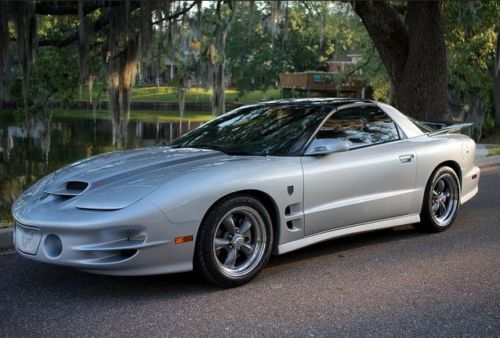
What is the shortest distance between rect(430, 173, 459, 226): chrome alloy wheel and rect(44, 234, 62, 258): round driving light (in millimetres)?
3819

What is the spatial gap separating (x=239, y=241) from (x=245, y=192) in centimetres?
38

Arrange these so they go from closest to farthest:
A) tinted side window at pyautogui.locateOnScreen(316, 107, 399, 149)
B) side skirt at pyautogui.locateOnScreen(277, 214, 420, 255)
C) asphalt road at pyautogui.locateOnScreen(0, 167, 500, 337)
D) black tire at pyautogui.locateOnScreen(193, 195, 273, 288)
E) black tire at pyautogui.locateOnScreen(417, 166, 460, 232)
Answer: asphalt road at pyautogui.locateOnScreen(0, 167, 500, 337)
black tire at pyautogui.locateOnScreen(193, 195, 273, 288)
side skirt at pyautogui.locateOnScreen(277, 214, 420, 255)
tinted side window at pyautogui.locateOnScreen(316, 107, 399, 149)
black tire at pyautogui.locateOnScreen(417, 166, 460, 232)

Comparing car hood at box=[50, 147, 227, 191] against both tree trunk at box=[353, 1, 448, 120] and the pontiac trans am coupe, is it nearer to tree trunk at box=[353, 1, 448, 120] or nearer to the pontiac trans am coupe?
the pontiac trans am coupe

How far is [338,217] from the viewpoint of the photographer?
5184 millimetres

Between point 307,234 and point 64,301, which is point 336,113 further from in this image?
point 64,301

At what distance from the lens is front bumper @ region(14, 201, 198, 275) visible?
4027 mm

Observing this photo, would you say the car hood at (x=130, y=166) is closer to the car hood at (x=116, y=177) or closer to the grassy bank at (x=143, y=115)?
the car hood at (x=116, y=177)

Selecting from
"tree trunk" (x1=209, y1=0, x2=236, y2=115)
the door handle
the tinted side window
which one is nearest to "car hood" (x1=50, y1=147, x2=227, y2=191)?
the tinted side window

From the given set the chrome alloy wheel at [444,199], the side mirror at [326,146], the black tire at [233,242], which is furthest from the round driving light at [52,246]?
the chrome alloy wheel at [444,199]

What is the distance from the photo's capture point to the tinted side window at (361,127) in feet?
18.0

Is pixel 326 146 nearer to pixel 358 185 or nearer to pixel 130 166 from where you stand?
pixel 358 185

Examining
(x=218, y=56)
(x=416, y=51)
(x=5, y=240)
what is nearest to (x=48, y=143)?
(x=218, y=56)

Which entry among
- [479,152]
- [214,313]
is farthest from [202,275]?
[479,152]

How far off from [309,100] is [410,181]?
1279 mm
